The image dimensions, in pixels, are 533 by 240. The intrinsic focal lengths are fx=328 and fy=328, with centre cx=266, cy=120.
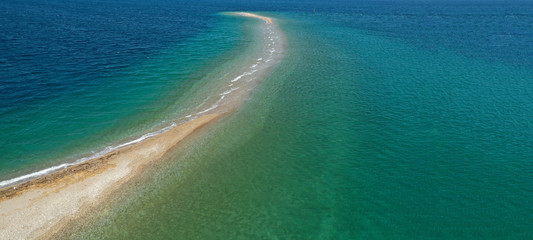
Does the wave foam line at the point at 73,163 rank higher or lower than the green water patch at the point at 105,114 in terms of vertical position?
lower

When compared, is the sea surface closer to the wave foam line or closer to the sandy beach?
the wave foam line

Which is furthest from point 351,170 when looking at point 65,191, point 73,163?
point 73,163

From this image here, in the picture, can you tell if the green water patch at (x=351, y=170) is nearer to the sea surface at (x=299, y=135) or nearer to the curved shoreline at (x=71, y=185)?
the sea surface at (x=299, y=135)

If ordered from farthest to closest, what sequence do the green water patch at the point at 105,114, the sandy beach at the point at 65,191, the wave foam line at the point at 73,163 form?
the green water patch at the point at 105,114
the wave foam line at the point at 73,163
the sandy beach at the point at 65,191

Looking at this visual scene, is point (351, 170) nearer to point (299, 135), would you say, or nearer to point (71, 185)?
point (299, 135)

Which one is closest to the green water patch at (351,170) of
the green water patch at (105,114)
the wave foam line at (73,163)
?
the wave foam line at (73,163)

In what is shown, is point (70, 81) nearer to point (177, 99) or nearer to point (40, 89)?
point (40, 89)
